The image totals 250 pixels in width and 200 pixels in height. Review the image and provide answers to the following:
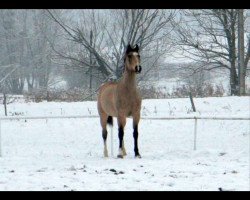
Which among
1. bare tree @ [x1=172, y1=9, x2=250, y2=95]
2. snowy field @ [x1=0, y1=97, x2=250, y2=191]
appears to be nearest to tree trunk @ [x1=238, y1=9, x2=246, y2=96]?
bare tree @ [x1=172, y1=9, x2=250, y2=95]

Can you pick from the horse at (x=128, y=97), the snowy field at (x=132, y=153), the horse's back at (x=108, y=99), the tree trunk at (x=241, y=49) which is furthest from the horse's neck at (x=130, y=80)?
the tree trunk at (x=241, y=49)

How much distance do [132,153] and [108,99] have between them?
1.31 metres

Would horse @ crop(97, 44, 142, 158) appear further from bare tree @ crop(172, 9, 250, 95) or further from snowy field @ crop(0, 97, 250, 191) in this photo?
bare tree @ crop(172, 9, 250, 95)

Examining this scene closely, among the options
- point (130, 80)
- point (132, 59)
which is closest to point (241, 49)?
point (130, 80)

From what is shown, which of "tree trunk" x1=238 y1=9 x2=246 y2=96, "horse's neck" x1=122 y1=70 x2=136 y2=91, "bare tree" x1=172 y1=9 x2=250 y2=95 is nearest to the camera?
"horse's neck" x1=122 y1=70 x2=136 y2=91

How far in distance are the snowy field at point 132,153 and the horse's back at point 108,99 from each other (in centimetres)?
97

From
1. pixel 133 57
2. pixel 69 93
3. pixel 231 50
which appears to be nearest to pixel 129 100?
pixel 133 57

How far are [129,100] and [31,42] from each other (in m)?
37.9

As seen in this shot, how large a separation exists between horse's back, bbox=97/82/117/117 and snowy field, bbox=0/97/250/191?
0.97m

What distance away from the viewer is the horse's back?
9.45 metres

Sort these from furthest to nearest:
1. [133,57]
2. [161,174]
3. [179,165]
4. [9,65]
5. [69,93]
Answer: [9,65] → [69,93] → [133,57] → [179,165] → [161,174]

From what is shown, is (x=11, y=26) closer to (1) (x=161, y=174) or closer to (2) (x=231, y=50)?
(2) (x=231, y=50)

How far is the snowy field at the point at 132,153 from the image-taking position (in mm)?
5805
